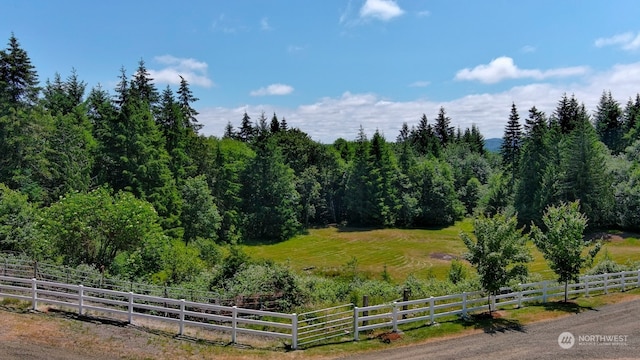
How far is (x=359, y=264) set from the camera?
2110 inches

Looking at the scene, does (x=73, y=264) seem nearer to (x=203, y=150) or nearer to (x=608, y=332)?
(x=608, y=332)

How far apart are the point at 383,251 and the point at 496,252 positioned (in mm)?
42635

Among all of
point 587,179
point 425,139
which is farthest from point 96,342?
point 425,139

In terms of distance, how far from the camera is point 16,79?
43.6 metres

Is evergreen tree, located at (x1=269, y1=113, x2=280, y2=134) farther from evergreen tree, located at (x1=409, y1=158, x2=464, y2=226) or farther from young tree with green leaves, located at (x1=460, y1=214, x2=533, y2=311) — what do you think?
young tree with green leaves, located at (x1=460, y1=214, x2=533, y2=311)

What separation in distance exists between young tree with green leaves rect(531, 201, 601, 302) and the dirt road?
9.05 ft

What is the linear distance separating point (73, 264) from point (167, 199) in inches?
931

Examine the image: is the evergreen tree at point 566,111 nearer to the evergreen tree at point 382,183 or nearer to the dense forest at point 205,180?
the dense forest at point 205,180

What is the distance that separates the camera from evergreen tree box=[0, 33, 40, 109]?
42.4m

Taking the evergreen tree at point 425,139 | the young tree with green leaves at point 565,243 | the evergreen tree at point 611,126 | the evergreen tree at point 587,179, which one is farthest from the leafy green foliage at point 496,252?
the evergreen tree at point 611,126

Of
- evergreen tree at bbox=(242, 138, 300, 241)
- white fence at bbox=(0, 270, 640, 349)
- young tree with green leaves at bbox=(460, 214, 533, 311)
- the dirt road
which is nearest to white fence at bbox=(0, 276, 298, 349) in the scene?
white fence at bbox=(0, 270, 640, 349)

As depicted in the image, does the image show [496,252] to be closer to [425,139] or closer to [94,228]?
[94,228]

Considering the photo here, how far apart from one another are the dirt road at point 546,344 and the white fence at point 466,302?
1.46 m

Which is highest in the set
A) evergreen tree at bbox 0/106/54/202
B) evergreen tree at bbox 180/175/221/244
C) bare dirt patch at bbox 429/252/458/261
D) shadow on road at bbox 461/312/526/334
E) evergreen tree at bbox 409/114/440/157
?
evergreen tree at bbox 409/114/440/157
